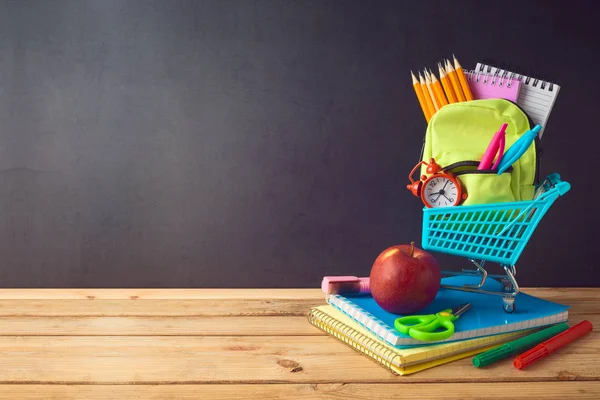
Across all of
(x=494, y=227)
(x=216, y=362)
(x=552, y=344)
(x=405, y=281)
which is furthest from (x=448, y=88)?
(x=216, y=362)

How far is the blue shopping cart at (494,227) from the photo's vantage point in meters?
1.09

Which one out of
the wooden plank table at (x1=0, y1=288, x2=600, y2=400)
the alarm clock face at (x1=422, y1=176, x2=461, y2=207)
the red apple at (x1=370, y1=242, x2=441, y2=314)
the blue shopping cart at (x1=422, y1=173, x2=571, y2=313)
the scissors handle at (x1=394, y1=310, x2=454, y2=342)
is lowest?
the wooden plank table at (x1=0, y1=288, x2=600, y2=400)

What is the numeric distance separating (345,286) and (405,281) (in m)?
0.17

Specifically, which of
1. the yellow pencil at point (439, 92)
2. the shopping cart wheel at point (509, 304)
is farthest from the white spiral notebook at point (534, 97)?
the shopping cart wheel at point (509, 304)

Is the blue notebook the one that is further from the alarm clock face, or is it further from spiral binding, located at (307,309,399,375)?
the alarm clock face

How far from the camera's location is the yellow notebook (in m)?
0.92

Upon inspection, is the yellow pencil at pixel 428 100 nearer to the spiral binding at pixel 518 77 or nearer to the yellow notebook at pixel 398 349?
the spiral binding at pixel 518 77

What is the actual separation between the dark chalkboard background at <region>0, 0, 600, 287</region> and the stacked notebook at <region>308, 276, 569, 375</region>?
1.48 feet

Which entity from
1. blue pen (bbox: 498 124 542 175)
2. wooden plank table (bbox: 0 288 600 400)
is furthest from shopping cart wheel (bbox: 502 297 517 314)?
blue pen (bbox: 498 124 542 175)

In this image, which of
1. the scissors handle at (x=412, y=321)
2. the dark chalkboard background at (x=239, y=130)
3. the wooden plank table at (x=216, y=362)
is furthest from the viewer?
the dark chalkboard background at (x=239, y=130)

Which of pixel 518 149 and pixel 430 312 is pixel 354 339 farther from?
Answer: pixel 518 149

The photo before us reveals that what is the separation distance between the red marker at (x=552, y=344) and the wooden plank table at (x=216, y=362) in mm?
13

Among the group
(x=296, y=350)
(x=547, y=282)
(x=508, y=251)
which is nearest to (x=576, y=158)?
(x=547, y=282)

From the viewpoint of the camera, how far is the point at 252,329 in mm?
1116
